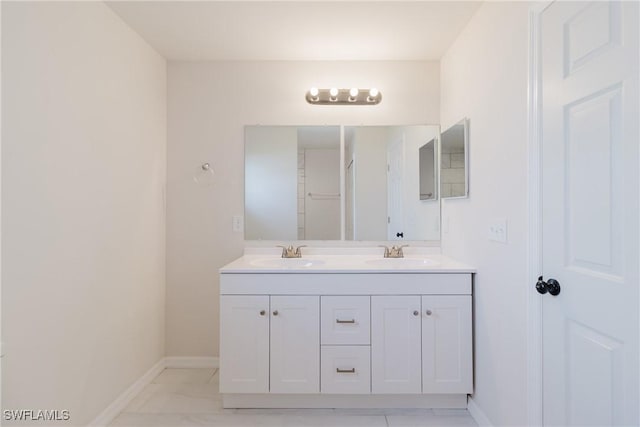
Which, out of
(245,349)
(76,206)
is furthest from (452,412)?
(76,206)

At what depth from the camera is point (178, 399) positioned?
83.7 inches

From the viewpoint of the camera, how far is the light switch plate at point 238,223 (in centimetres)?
257

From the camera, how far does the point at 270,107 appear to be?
2.58 meters

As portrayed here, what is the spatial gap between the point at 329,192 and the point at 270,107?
79 cm

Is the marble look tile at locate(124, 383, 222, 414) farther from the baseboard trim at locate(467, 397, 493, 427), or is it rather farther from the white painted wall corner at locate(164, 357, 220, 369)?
the baseboard trim at locate(467, 397, 493, 427)

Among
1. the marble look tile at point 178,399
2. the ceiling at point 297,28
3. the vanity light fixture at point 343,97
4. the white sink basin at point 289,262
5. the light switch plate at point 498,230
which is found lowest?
the marble look tile at point 178,399

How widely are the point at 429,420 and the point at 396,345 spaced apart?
1.52 feet

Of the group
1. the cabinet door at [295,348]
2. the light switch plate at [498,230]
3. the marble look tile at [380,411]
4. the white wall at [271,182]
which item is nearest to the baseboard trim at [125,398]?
the cabinet door at [295,348]

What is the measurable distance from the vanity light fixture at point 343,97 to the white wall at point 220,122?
0.06 metres

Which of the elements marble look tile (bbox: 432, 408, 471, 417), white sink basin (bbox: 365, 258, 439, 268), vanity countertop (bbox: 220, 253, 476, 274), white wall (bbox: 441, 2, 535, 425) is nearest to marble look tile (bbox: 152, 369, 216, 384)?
vanity countertop (bbox: 220, 253, 476, 274)

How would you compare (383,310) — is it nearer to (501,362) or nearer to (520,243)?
(501,362)

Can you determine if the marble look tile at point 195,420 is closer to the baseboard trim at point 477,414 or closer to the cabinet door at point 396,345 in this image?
the cabinet door at point 396,345

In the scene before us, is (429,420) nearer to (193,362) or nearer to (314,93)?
(193,362)

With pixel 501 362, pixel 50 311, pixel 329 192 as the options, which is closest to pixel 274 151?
pixel 329 192
